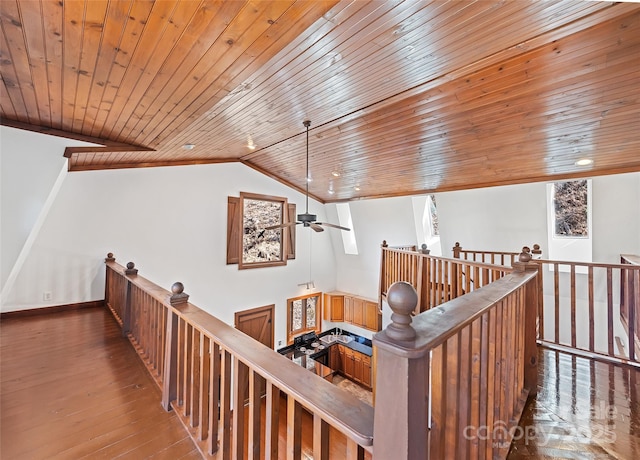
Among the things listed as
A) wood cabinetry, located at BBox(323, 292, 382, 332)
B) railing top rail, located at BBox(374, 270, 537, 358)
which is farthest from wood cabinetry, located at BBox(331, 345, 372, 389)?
railing top rail, located at BBox(374, 270, 537, 358)

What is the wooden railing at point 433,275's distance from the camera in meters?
3.49

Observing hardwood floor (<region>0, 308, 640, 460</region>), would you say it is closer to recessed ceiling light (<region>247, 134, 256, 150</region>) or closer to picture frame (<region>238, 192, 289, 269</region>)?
recessed ceiling light (<region>247, 134, 256, 150</region>)

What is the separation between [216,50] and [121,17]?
1.86 feet

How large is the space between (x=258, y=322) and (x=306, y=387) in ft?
22.5

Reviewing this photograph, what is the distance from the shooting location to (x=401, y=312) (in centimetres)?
74

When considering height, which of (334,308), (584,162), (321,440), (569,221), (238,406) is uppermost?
(584,162)

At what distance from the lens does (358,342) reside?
8797 mm

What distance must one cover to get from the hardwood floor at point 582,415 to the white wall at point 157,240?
5850mm

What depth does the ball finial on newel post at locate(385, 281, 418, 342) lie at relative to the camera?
0.71 meters

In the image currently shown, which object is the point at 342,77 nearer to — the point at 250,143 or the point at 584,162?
the point at 250,143

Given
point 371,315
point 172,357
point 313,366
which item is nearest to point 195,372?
point 172,357

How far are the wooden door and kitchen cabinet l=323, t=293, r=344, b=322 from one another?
2.30 metres

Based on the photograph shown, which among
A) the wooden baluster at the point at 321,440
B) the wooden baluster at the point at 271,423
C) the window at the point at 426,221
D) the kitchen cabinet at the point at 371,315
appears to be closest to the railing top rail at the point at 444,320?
the wooden baluster at the point at 321,440

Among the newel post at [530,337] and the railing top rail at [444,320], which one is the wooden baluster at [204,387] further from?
the newel post at [530,337]
